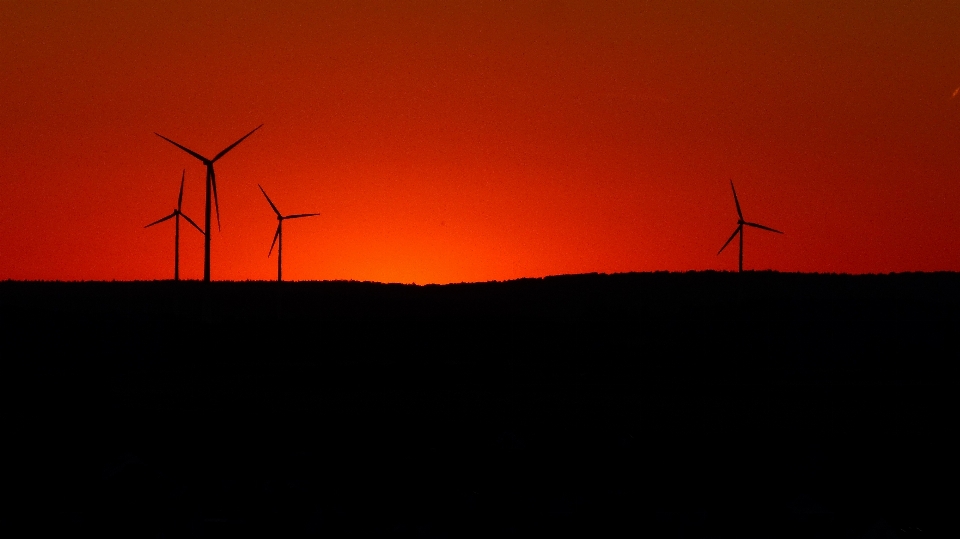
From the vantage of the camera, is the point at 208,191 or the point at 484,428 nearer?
Answer: the point at 484,428

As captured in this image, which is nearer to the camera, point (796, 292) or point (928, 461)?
point (928, 461)

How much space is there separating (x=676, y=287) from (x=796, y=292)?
601 cm

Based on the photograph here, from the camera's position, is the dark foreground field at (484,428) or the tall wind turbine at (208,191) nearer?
the dark foreground field at (484,428)

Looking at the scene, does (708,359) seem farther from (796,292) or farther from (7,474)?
(796,292)

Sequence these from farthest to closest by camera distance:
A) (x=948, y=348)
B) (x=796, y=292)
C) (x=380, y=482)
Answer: (x=796, y=292)
(x=948, y=348)
(x=380, y=482)

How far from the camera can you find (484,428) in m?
18.1

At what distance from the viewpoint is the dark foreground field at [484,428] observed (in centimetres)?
1186

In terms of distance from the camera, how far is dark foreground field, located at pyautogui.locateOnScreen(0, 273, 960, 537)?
11.9 meters

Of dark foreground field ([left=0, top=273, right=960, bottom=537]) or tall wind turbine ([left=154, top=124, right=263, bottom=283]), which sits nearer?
dark foreground field ([left=0, top=273, right=960, bottom=537])

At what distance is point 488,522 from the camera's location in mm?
11609

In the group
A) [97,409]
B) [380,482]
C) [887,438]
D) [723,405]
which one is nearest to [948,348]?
[723,405]

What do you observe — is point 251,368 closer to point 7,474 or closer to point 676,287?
point 7,474

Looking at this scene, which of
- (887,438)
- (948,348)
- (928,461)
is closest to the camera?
(928,461)

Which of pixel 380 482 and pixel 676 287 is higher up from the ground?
pixel 676 287
